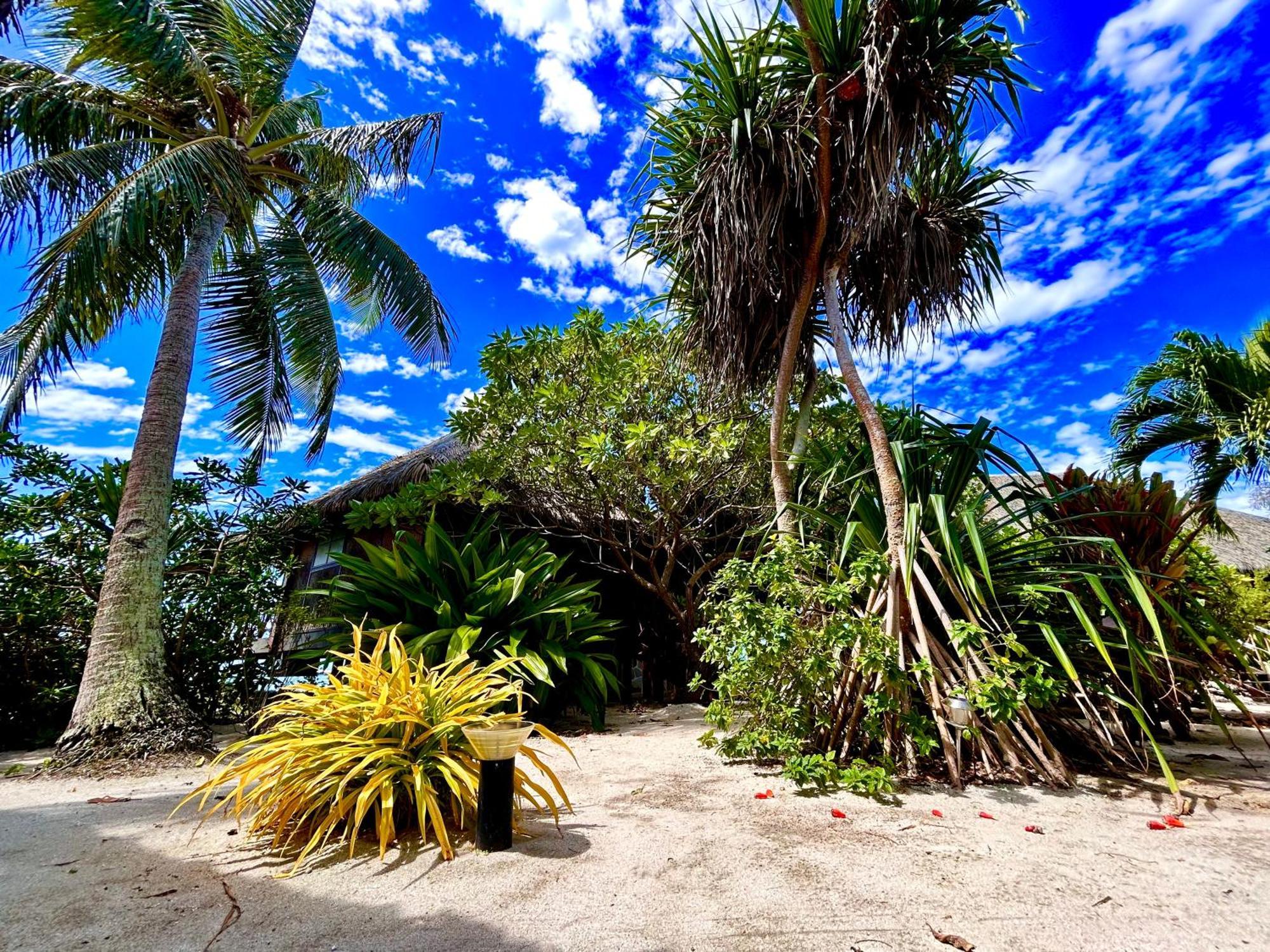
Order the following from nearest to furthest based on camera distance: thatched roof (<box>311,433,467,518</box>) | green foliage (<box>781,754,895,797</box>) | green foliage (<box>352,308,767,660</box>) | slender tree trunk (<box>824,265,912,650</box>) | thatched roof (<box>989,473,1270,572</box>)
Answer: green foliage (<box>781,754,895,797</box>), slender tree trunk (<box>824,265,912,650</box>), green foliage (<box>352,308,767,660</box>), thatched roof (<box>311,433,467,518</box>), thatched roof (<box>989,473,1270,572</box>)

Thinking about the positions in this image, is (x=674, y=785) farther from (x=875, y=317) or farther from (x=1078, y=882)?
(x=875, y=317)

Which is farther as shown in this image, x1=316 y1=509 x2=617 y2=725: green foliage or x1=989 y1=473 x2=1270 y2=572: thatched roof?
x1=989 y1=473 x2=1270 y2=572: thatched roof

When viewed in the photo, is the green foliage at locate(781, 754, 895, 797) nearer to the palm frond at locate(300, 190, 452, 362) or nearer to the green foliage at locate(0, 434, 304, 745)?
the green foliage at locate(0, 434, 304, 745)

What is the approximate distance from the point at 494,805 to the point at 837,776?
5.20 feet

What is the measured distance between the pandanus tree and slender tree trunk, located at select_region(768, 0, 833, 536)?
12 mm

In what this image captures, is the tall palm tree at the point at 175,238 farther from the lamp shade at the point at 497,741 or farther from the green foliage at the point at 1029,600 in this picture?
the green foliage at the point at 1029,600

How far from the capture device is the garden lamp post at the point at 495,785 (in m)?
2.03

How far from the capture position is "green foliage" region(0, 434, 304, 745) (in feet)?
15.3

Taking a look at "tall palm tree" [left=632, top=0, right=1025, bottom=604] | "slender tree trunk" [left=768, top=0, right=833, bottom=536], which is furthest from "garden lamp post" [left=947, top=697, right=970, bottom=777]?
"slender tree trunk" [left=768, top=0, right=833, bottom=536]

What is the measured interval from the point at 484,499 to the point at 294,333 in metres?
3.07

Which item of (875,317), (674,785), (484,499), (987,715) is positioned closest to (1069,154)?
(875,317)

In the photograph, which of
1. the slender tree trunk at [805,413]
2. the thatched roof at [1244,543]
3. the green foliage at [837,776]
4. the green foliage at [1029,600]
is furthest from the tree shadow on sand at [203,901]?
the thatched roof at [1244,543]

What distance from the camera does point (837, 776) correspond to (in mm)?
A: 2705

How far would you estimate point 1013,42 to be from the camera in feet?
11.2
